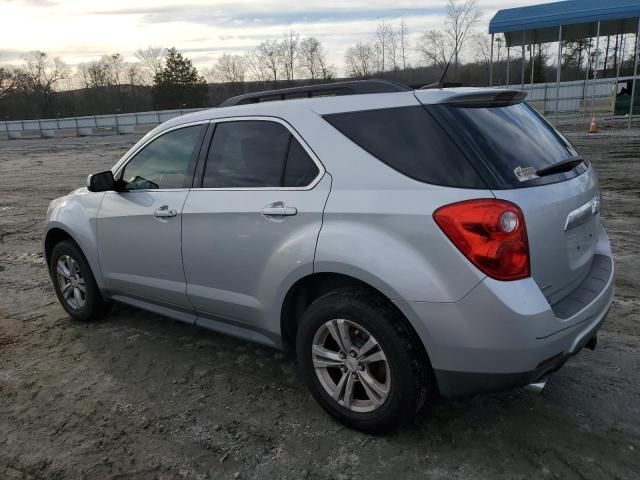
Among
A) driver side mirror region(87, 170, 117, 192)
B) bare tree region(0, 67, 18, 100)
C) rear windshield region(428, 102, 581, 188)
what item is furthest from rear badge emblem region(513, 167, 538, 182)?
bare tree region(0, 67, 18, 100)

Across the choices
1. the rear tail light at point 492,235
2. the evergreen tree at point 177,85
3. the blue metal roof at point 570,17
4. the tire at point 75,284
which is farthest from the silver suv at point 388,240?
the evergreen tree at point 177,85

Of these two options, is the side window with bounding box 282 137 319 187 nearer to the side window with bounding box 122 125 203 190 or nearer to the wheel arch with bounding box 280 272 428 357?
the wheel arch with bounding box 280 272 428 357

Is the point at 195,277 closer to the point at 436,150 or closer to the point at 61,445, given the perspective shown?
the point at 61,445

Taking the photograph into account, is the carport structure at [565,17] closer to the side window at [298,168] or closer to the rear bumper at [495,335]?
Answer: the side window at [298,168]

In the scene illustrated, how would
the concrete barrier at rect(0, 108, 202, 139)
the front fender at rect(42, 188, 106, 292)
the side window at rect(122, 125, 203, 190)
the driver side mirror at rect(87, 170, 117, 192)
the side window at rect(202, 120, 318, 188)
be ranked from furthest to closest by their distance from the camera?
1. the concrete barrier at rect(0, 108, 202, 139)
2. the front fender at rect(42, 188, 106, 292)
3. the driver side mirror at rect(87, 170, 117, 192)
4. the side window at rect(122, 125, 203, 190)
5. the side window at rect(202, 120, 318, 188)

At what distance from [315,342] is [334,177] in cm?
93

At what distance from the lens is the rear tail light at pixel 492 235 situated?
2418 millimetres

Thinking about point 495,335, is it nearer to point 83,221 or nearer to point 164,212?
point 164,212

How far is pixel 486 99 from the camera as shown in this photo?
2.91 m

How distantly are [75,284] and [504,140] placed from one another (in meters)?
3.85

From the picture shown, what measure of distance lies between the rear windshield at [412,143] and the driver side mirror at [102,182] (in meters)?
2.04

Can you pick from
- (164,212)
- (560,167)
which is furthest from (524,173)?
(164,212)

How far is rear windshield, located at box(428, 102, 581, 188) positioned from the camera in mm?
2588

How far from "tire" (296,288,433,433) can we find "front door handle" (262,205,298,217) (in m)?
0.51
